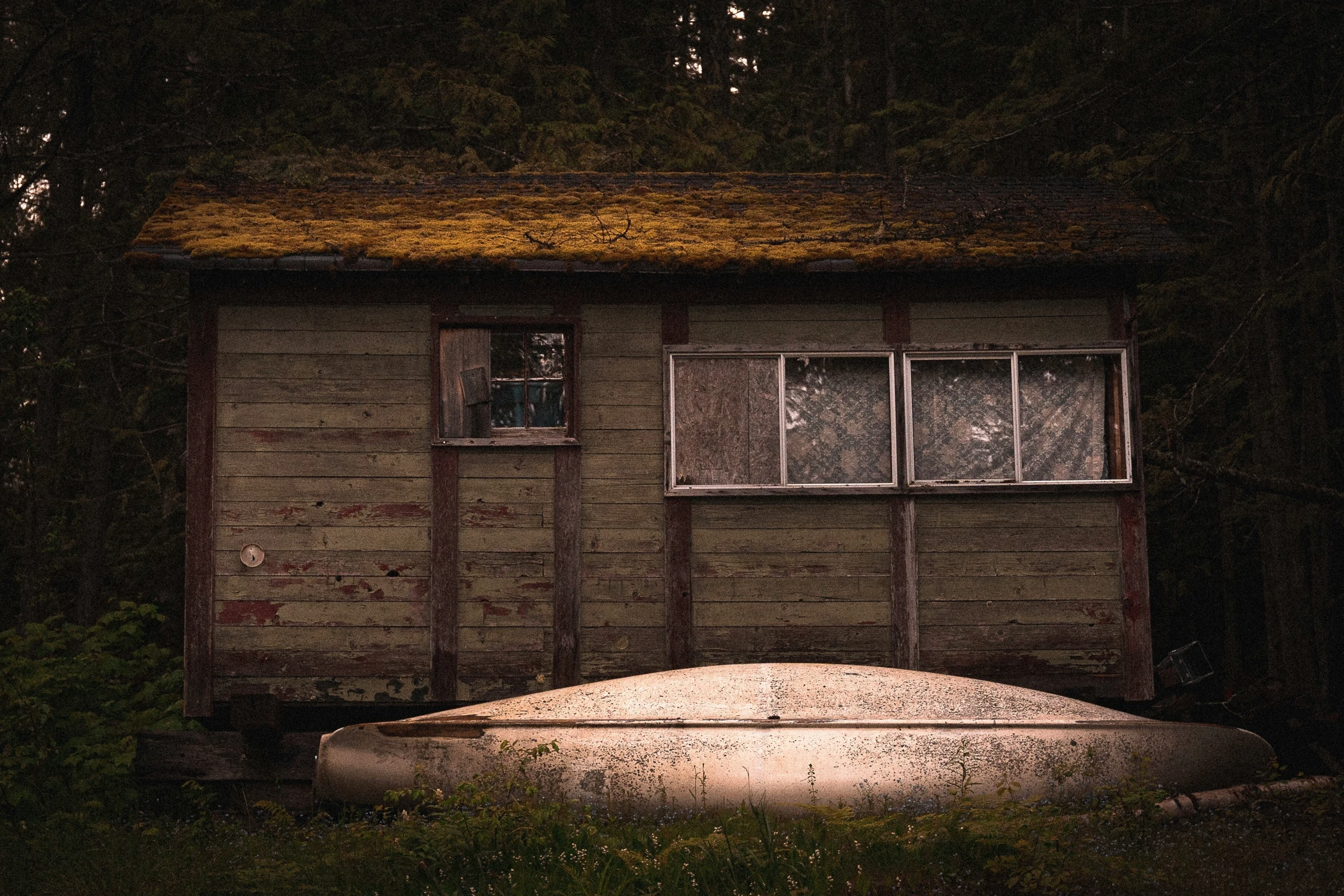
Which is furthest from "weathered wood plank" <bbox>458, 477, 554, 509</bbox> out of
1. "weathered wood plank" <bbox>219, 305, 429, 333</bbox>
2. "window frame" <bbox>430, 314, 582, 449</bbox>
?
"weathered wood plank" <bbox>219, 305, 429, 333</bbox>

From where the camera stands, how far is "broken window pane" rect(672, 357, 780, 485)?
33.4ft

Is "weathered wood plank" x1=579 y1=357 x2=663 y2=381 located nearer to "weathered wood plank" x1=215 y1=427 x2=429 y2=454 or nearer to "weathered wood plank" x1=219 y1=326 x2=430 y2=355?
"weathered wood plank" x1=219 y1=326 x2=430 y2=355

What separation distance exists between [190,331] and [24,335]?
2567 mm

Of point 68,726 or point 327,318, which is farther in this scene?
point 327,318

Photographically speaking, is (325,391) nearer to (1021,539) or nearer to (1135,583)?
(1021,539)

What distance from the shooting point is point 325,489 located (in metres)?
9.98

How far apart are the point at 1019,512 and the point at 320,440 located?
5.48 metres

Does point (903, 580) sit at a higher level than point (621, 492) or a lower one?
lower

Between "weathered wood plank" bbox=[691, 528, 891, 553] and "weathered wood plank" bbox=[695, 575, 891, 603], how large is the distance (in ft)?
0.71

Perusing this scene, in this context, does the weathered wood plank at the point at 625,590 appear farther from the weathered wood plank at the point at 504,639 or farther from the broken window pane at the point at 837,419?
the broken window pane at the point at 837,419

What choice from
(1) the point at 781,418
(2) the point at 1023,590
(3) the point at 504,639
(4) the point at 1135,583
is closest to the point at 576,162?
(1) the point at 781,418

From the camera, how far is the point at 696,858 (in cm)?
628

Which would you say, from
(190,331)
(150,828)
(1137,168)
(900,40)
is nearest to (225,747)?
(150,828)

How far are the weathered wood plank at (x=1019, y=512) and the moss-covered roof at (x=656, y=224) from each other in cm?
184
